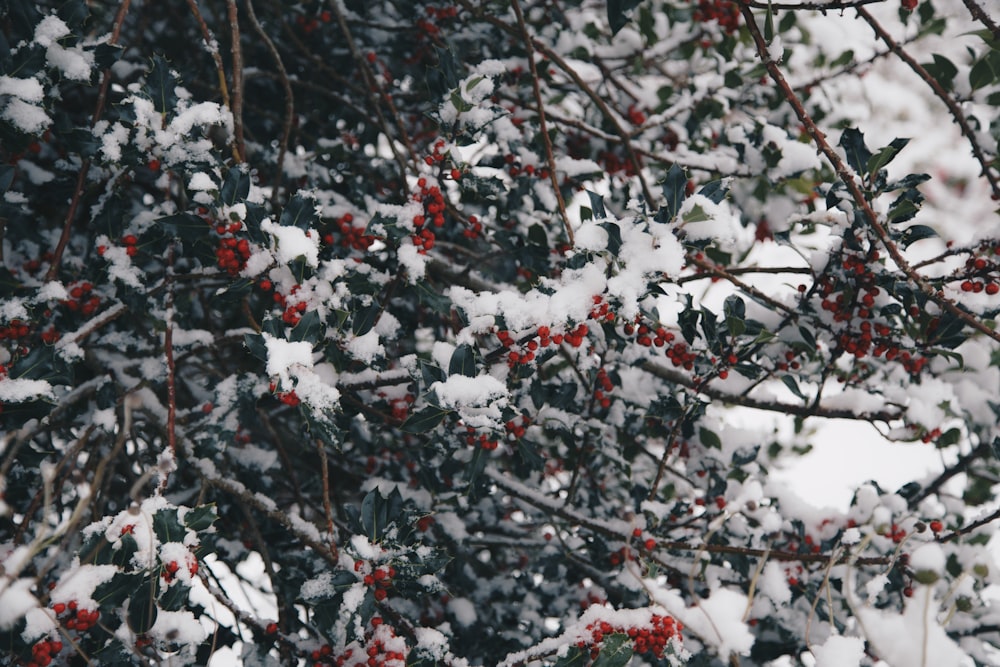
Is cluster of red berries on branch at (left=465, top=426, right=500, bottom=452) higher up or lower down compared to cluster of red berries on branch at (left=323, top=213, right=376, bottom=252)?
lower down

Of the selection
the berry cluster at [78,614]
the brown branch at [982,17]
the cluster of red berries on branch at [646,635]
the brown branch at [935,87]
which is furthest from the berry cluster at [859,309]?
the berry cluster at [78,614]

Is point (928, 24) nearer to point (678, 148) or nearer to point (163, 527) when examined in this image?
point (678, 148)

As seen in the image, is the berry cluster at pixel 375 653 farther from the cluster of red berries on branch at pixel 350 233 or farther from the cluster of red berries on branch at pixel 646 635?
the cluster of red berries on branch at pixel 350 233

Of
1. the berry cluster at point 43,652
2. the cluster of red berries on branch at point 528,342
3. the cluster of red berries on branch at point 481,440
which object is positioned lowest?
the berry cluster at point 43,652

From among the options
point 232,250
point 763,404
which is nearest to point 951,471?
point 763,404

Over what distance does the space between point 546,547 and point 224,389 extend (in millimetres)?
1097

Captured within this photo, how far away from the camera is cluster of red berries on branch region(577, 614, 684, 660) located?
1.48m

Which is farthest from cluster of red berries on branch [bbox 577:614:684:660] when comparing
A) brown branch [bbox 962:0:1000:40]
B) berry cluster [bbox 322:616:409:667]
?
brown branch [bbox 962:0:1000:40]

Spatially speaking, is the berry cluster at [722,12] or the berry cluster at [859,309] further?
the berry cluster at [722,12]

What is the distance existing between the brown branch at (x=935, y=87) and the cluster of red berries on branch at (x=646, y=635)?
51.9 inches

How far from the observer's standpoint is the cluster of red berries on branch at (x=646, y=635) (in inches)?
58.4

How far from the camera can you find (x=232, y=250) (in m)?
1.62

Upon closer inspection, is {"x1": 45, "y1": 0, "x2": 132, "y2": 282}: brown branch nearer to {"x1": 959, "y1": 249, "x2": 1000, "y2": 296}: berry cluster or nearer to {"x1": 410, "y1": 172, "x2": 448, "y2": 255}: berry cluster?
{"x1": 410, "y1": 172, "x2": 448, "y2": 255}: berry cluster

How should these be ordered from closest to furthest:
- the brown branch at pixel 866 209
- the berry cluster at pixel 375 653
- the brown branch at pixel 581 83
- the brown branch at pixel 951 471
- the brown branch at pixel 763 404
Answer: the brown branch at pixel 866 209 < the berry cluster at pixel 375 653 < the brown branch at pixel 763 404 < the brown branch at pixel 581 83 < the brown branch at pixel 951 471
